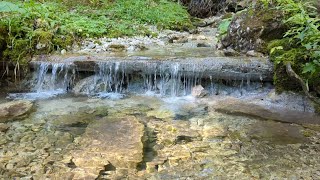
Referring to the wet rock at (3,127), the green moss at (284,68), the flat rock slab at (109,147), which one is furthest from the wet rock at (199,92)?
the wet rock at (3,127)

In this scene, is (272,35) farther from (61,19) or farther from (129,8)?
(129,8)

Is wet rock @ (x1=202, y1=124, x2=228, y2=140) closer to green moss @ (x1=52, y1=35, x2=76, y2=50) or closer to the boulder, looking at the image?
the boulder

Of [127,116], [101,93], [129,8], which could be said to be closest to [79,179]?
[127,116]

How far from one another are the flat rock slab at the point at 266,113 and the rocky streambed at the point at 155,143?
0.06 meters

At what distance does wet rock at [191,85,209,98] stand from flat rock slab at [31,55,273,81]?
22cm

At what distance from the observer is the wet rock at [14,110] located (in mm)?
4676

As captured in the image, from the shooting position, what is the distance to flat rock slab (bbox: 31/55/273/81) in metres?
5.71

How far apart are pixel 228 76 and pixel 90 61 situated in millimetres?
2467

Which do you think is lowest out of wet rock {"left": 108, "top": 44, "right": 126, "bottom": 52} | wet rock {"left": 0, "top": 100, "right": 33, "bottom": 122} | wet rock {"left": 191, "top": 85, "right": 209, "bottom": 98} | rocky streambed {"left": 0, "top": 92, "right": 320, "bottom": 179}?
rocky streambed {"left": 0, "top": 92, "right": 320, "bottom": 179}

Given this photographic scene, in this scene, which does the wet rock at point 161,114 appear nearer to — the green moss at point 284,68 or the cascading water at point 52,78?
the green moss at point 284,68

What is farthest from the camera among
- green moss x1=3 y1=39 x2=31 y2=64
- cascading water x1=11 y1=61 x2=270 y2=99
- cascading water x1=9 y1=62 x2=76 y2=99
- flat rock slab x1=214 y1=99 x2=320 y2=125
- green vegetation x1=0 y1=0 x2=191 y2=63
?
green vegetation x1=0 y1=0 x2=191 y2=63

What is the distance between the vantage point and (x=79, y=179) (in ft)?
9.80

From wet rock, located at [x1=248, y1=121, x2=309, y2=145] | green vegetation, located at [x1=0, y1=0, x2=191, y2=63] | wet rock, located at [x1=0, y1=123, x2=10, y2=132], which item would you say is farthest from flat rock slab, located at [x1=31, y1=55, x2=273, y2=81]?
wet rock, located at [x1=0, y1=123, x2=10, y2=132]

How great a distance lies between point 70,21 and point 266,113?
616cm
